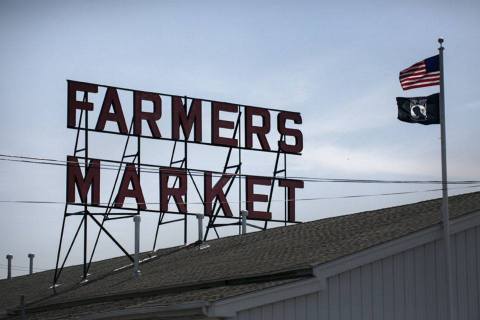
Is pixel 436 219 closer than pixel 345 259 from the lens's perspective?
No

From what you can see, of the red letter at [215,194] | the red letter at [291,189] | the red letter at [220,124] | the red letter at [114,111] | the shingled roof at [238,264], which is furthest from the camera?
the red letter at [291,189]

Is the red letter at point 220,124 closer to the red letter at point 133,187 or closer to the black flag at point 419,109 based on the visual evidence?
the red letter at point 133,187

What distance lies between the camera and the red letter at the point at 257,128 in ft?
141

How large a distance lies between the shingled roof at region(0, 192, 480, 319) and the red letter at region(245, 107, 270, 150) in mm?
8691

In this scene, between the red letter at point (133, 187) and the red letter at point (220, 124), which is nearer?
the red letter at point (133, 187)

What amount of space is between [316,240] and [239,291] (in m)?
5.10

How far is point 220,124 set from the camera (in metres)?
42.5

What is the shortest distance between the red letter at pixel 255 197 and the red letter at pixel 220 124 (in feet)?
5.57

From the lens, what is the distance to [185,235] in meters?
39.1

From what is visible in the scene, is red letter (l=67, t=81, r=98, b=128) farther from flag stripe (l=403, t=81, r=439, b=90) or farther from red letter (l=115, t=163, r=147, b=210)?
flag stripe (l=403, t=81, r=439, b=90)

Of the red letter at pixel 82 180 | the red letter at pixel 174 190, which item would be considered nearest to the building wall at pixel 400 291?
the red letter at pixel 82 180

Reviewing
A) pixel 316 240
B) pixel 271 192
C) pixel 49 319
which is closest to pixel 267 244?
pixel 316 240

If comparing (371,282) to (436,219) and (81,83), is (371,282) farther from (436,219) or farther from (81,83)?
(81,83)

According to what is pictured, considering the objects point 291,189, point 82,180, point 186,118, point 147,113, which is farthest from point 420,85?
point 291,189
